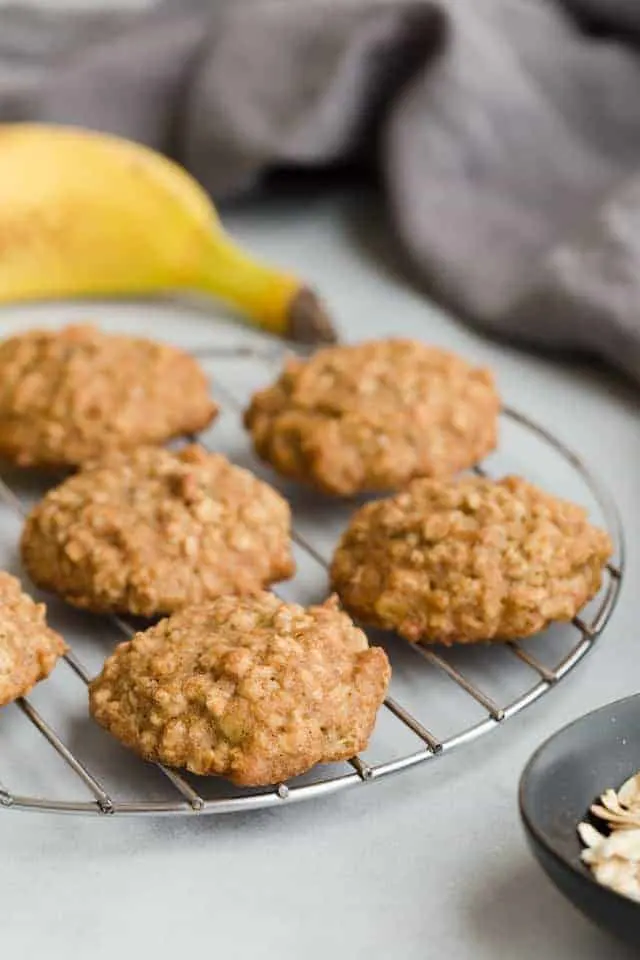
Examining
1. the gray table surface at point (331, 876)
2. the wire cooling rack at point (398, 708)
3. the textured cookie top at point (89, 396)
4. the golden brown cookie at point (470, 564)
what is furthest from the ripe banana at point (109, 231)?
the gray table surface at point (331, 876)

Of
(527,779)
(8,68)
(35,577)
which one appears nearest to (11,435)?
(35,577)

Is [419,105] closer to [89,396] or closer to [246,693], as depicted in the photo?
[89,396]

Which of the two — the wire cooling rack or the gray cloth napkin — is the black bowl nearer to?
the wire cooling rack

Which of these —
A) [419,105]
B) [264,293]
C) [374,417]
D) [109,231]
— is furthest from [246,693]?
[419,105]

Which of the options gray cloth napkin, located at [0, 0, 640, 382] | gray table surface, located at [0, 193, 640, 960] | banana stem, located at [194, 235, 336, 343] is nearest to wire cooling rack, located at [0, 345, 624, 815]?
gray table surface, located at [0, 193, 640, 960]

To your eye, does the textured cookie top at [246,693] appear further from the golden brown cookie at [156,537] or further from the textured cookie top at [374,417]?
the textured cookie top at [374,417]

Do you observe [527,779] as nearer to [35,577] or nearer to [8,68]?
[35,577]
